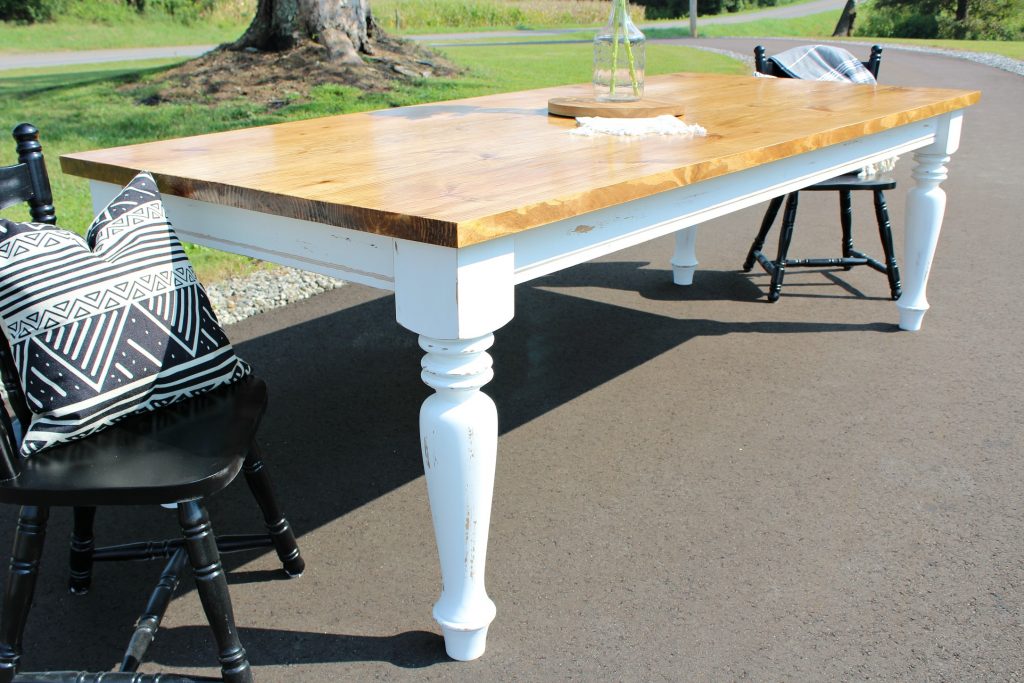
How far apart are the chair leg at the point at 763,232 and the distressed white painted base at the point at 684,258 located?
32cm

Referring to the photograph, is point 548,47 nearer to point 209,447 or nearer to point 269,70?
point 269,70

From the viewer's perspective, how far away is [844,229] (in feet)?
14.5

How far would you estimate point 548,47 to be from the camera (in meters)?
18.0

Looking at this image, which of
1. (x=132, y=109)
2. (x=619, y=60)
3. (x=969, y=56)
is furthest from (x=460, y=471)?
(x=969, y=56)

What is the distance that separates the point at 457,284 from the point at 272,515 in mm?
862

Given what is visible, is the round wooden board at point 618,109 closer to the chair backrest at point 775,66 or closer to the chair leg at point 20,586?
the chair backrest at point 775,66

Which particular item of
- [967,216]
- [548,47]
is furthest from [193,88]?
[548,47]

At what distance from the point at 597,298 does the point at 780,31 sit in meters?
27.6

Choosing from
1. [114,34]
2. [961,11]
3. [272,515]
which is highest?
[961,11]

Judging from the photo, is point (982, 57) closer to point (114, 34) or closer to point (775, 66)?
point (775, 66)

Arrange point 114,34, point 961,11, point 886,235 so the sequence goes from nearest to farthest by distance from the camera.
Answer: point 886,235 → point 114,34 → point 961,11

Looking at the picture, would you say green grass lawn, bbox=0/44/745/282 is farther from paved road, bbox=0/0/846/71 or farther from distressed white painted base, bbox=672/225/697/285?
distressed white painted base, bbox=672/225/697/285

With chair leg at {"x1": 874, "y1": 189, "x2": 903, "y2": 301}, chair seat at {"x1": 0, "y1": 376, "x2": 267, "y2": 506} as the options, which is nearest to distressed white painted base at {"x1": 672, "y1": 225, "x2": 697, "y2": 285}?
chair leg at {"x1": 874, "y1": 189, "x2": 903, "y2": 301}

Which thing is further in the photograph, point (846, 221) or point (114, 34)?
point (114, 34)
